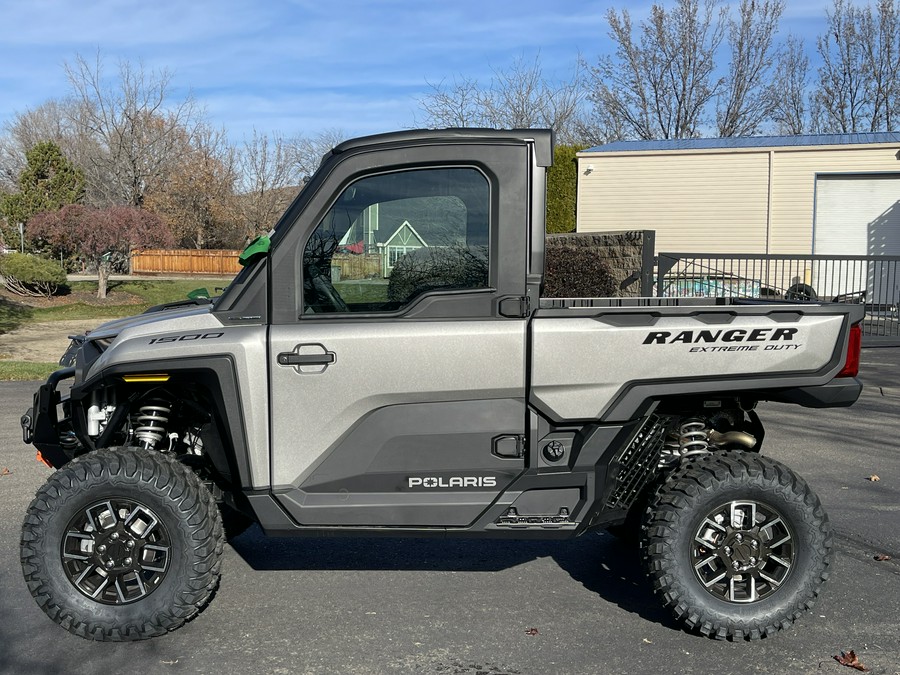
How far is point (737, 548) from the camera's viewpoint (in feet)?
13.6

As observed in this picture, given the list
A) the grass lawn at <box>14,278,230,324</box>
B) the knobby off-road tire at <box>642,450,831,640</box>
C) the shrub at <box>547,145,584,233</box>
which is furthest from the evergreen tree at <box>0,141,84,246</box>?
the knobby off-road tire at <box>642,450,831,640</box>

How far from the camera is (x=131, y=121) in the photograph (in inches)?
1793

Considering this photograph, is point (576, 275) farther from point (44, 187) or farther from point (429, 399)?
point (44, 187)

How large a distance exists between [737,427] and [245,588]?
8.86ft

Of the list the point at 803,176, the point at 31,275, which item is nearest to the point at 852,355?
the point at 803,176

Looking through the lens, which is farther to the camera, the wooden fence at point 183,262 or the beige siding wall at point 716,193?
the wooden fence at point 183,262

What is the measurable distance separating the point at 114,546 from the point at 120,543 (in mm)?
32

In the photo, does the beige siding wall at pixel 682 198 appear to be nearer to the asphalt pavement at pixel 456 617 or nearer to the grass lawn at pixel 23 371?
the grass lawn at pixel 23 371

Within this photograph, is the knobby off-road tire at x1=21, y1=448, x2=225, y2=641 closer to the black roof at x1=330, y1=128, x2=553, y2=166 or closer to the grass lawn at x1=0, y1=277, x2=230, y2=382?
the black roof at x1=330, y1=128, x2=553, y2=166

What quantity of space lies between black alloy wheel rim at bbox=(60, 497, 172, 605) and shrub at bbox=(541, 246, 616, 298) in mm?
10332

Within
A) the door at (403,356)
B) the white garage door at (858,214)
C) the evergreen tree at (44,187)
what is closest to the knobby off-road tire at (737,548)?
the door at (403,356)

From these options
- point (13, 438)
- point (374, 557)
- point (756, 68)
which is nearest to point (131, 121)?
point (756, 68)

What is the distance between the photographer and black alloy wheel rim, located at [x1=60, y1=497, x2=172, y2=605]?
13.5 ft

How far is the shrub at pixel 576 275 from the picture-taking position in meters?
14.2
